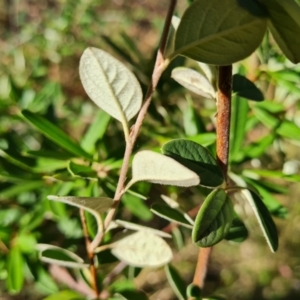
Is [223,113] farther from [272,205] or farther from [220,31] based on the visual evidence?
[272,205]

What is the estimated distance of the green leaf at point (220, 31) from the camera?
16.9 inches

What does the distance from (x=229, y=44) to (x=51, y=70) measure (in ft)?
5.45

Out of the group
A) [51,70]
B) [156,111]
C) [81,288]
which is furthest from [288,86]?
[51,70]

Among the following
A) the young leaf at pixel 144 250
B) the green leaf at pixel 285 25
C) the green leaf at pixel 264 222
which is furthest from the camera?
the young leaf at pixel 144 250

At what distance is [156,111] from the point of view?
1.08 m

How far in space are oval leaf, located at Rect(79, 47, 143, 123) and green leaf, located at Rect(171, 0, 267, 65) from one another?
0.08m

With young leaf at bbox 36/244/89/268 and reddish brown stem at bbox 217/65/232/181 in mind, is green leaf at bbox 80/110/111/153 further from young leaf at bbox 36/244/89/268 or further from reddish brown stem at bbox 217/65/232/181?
reddish brown stem at bbox 217/65/232/181

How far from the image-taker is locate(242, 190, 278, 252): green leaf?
521 mm

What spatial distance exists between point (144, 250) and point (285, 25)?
37cm

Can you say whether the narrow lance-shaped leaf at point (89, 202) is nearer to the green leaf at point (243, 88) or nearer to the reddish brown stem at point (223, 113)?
the reddish brown stem at point (223, 113)

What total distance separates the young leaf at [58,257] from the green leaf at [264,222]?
287 millimetres

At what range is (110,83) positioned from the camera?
1.71 feet

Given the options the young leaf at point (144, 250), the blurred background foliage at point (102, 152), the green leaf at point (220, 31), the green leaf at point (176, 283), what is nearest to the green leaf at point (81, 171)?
the blurred background foliage at point (102, 152)

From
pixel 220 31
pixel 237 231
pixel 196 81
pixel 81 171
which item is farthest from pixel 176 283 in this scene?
pixel 220 31
